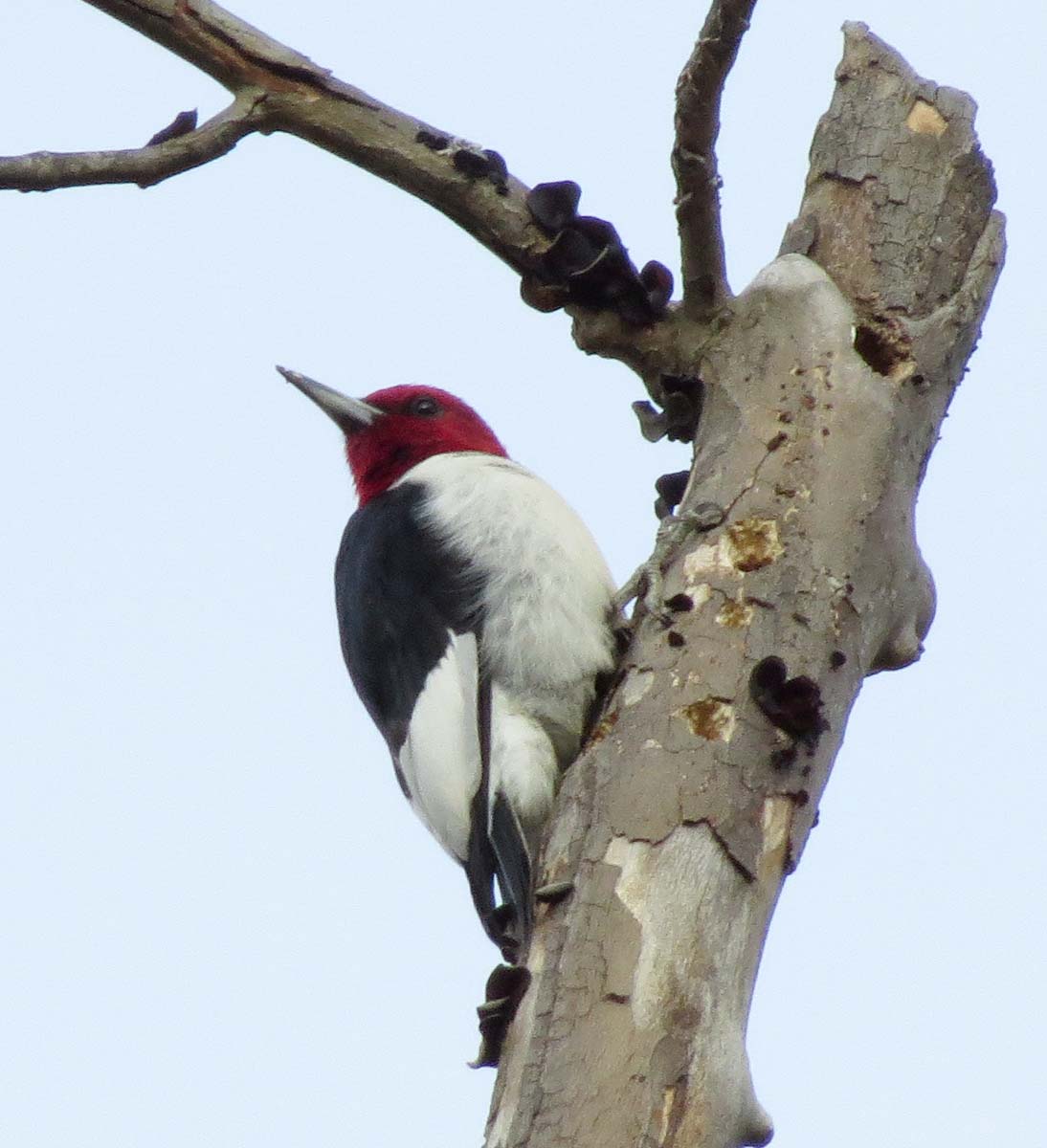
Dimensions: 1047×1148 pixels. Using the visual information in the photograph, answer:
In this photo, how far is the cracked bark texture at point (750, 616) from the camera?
7.97 ft

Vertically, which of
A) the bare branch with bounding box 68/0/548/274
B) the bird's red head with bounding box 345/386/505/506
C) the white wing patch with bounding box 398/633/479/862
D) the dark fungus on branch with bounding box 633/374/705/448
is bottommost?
the white wing patch with bounding box 398/633/479/862

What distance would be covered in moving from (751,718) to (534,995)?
0.62 metres

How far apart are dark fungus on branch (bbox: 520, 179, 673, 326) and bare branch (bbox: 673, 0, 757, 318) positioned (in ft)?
0.31

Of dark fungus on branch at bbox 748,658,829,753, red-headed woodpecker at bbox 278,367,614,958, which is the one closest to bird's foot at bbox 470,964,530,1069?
red-headed woodpecker at bbox 278,367,614,958

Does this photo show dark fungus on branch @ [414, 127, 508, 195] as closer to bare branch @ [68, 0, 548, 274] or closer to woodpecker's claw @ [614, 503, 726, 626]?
bare branch @ [68, 0, 548, 274]

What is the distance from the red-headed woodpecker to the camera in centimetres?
333

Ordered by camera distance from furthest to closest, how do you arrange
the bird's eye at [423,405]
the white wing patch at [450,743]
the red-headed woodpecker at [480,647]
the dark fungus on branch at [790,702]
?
the bird's eye at [423,405], the white wing patch at [450,743], the red-headed woodpecker at [480,647], the dark fungus on branch at [790,702]

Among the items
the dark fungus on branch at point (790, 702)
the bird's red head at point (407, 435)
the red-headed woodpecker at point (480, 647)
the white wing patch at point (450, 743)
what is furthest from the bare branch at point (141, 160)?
the dark fungus on branch at point (790, 702)

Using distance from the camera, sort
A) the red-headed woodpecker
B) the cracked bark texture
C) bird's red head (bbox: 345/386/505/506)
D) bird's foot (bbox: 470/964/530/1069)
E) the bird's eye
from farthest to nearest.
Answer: the bird's eye < bird's red head (bbox: 345/386/505/506) < the red-headed woodpecker < bird's foot (bbox: 470/964/530/1069) < the cracked bark texture

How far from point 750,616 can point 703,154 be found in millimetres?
930

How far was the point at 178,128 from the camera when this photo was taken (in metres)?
3.27

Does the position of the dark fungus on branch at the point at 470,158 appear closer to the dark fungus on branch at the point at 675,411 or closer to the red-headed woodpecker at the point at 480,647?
the dark fungus on branch at the point at 675,411

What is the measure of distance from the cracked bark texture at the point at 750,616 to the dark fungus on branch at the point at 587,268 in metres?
0.05

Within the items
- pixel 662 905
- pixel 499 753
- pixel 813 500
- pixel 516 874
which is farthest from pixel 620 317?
pixel 662 905
